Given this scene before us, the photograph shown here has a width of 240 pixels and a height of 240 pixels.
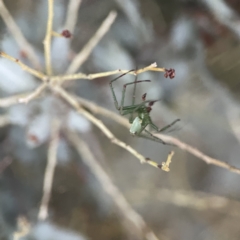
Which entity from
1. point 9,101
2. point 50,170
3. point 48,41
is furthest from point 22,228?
point 48,41

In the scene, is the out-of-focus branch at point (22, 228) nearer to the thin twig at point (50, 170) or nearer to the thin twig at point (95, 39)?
the thin twig at point (50, 170)

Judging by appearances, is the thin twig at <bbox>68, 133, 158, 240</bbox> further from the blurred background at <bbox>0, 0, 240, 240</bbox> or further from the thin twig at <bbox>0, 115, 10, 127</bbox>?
the thin twig at <bbox>0, 115, 10, 127</bbox>

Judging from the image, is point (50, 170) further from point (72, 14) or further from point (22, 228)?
point (72, 14)

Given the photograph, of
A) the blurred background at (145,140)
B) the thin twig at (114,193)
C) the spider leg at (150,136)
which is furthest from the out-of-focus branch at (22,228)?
the spider leg at (150,136)

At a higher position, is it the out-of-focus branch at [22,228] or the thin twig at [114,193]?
the thin twig at [114,193]

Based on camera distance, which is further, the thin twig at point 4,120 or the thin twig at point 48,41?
the thin twig at point 4,120

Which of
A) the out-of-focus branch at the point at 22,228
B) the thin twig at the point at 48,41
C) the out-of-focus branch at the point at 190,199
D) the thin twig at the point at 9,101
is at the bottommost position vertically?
the out-of-focus branch at the point at 22,228

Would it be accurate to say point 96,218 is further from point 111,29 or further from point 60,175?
point 111,29
